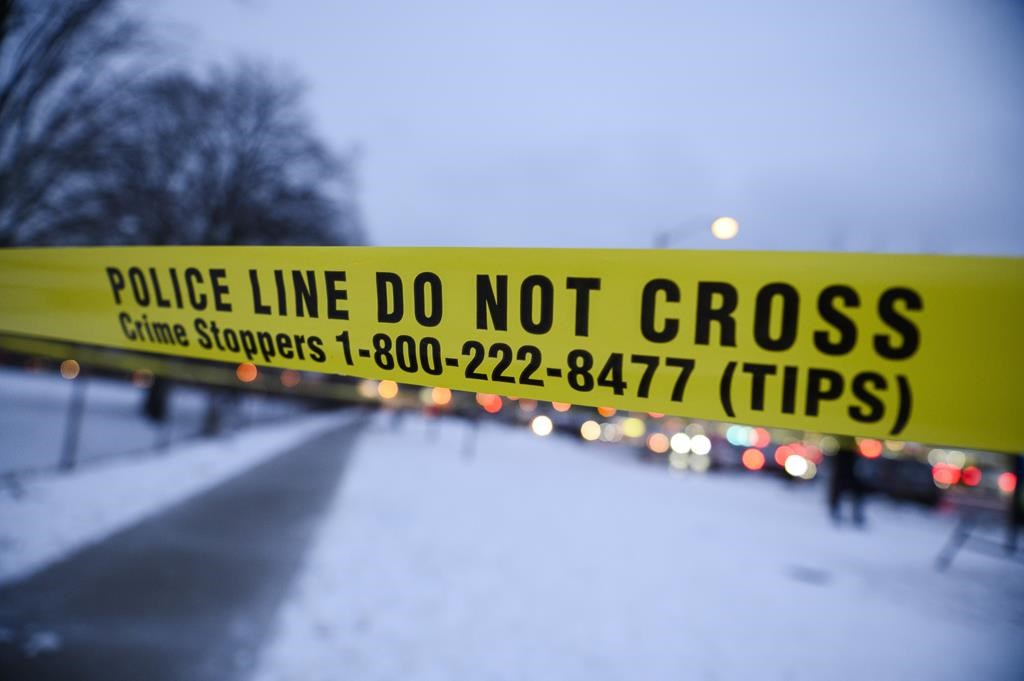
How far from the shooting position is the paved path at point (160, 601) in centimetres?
362

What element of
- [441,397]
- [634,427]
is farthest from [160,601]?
[634,427]

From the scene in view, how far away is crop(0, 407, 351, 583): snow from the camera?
5531 millimetres

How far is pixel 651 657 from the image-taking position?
→ 14.1ft

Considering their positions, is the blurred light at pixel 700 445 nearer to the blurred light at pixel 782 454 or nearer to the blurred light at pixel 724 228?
the blurred light at pixel 782 454

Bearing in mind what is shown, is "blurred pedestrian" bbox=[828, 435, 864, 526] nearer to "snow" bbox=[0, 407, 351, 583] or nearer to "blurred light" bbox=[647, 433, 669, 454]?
"blurred light" bbox=[647, 433, 669, 454]

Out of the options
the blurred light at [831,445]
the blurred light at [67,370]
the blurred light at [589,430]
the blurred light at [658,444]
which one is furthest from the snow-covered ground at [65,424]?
the blurred light at [658,444]

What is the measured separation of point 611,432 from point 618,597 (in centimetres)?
2757

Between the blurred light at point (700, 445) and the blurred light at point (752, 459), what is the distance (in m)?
1.41

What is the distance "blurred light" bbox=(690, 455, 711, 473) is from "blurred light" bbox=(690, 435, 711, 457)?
24cm

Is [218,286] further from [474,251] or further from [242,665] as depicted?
[242,665]

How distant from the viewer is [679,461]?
68.6 feet

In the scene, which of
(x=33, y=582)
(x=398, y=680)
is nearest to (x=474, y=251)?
(x=398, y=680)

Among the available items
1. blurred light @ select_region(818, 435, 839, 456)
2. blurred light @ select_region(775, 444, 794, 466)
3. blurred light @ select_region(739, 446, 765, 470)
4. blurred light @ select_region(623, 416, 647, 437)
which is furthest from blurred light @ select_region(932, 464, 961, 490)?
blurred light @ select_region(623, 416, 647, 437)

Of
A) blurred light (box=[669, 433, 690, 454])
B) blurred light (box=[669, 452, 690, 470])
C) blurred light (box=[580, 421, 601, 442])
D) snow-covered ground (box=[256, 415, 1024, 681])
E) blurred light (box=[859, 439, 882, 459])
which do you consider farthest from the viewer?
blurred light (box=[580, 421, 601, 442])
